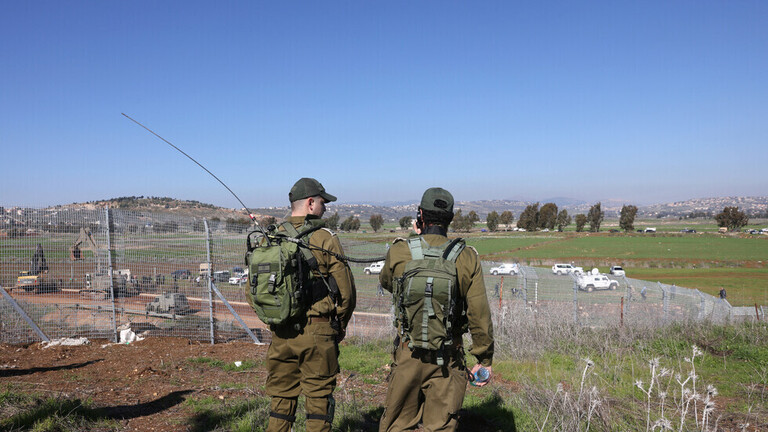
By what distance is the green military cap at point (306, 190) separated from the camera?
358cm

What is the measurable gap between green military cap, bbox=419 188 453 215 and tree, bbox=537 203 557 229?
445ft

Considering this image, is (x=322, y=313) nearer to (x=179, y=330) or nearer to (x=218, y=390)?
(x=218, y=390)

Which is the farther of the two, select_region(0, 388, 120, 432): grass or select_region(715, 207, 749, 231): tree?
select_region(715, 207, 749, 231): tree

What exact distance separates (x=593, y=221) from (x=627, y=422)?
12858 centimetres

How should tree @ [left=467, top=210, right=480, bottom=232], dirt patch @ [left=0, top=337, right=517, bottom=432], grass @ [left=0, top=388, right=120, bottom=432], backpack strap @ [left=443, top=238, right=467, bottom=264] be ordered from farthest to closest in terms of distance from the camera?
tree @ [left=467, top=210, right=480, bottom=232]
dirt patch @ [left=0, top=337, right=517, bottom=432]
grass @ [left=0, top=388, right=120, bottom=432]
backpack strap @ [left=443, top=238, right=467, bottom=264]

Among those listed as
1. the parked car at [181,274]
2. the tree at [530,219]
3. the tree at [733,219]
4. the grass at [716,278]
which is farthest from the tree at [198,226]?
the tree at [733,219]

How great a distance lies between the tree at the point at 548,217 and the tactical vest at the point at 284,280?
13573 cm

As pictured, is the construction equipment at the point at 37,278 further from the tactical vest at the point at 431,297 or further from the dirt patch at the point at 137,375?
the tactical vest at the point at 431,297

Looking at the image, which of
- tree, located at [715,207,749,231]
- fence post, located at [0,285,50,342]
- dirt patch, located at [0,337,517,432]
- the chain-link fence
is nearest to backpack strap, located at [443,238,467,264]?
dirt patch, located at [0,337,517,432]

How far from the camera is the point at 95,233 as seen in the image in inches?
303

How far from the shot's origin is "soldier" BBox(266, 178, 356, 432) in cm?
325

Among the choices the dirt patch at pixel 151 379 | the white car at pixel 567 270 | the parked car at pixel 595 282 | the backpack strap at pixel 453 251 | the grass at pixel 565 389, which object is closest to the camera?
the backpack strap at pixel 453 251

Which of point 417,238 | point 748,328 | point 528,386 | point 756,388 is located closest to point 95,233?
point 417,238

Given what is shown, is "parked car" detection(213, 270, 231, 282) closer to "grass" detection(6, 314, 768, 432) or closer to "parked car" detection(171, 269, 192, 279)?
"parked car" detection(171, 269, 192, 279)
